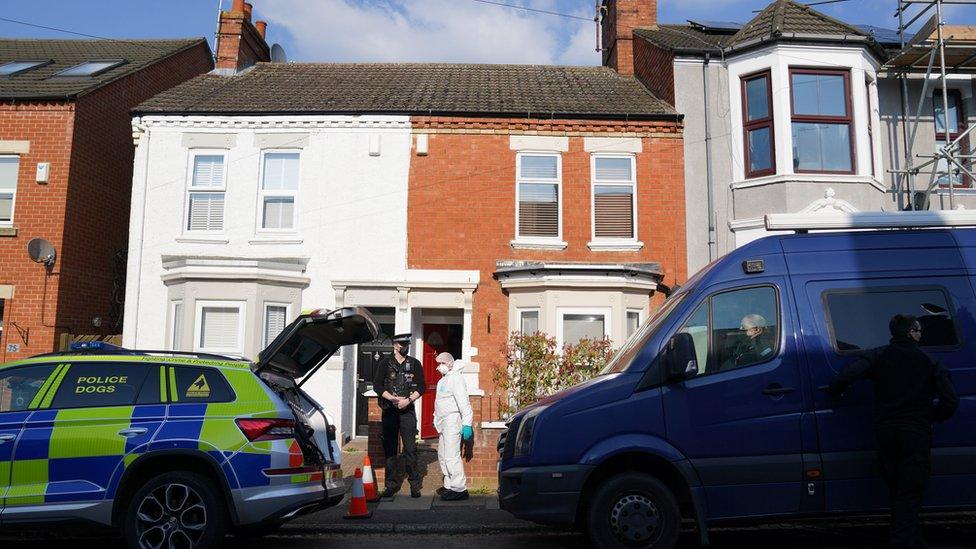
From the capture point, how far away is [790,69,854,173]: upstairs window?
42.2ft

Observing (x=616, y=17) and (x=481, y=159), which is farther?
(x=616, y=17)

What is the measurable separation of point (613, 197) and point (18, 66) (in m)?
13.2

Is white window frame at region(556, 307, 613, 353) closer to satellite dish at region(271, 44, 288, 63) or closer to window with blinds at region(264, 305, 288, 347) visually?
window with blinds at region(264, 305, 288, 347)

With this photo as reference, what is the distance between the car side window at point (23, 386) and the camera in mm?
5859

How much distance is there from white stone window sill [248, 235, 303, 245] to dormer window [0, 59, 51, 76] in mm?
6884

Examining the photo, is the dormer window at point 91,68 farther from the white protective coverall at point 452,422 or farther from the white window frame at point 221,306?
the white protective coverall at point 452,422

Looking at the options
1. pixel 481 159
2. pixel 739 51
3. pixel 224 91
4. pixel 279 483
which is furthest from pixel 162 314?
pixel 739 51

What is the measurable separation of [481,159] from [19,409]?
30.1 feet

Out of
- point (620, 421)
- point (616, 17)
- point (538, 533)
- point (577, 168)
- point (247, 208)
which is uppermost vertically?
point (616, 17)

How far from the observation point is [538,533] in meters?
7.14

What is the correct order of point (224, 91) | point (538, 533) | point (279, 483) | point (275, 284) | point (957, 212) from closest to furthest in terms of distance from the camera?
point (279, 483) → point (957, 212) → point (538, 533) → point (275, 284) → point (224, 91)

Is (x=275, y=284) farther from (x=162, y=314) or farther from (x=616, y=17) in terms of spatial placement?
(x=616, y=17)

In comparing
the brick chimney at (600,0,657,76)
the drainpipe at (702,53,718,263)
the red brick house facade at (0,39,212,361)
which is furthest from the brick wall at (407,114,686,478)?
the red brick house facade at (0,39,212,361)

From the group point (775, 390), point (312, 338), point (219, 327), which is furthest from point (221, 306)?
point (775, 390)
